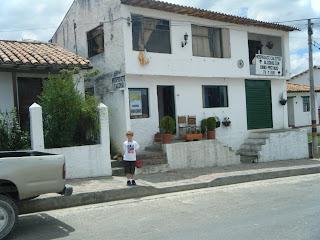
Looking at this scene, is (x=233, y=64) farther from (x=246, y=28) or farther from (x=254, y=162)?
(x=254, y=162)

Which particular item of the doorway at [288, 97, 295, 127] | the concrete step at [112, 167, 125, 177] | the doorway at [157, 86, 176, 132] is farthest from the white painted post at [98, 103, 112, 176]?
the doorway at [288, 97, 295, 127]

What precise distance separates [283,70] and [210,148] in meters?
6.65

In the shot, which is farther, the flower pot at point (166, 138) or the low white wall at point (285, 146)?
the low white wall at point (285, 146)

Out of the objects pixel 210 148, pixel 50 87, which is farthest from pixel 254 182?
pixel 50 87

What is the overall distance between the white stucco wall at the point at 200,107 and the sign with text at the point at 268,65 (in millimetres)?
625

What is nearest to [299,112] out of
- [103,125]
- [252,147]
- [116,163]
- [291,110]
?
[291,110]

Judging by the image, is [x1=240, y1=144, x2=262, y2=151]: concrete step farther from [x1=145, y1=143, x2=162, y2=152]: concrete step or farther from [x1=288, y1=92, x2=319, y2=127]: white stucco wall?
[x1=288, y1=92, x2=319, y2=127]: white stucco wall

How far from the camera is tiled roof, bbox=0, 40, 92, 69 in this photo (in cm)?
960

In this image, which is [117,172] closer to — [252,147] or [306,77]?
[252,147]

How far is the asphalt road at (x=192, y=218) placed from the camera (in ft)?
16.9

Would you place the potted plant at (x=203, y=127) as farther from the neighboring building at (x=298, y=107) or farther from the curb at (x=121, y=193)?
the neighboring building at (x=298, y=107)

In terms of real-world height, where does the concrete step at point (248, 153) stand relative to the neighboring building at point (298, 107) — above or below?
below

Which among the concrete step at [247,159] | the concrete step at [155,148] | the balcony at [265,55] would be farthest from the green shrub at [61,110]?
the balcony at [265,55]

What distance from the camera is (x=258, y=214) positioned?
616 cm
